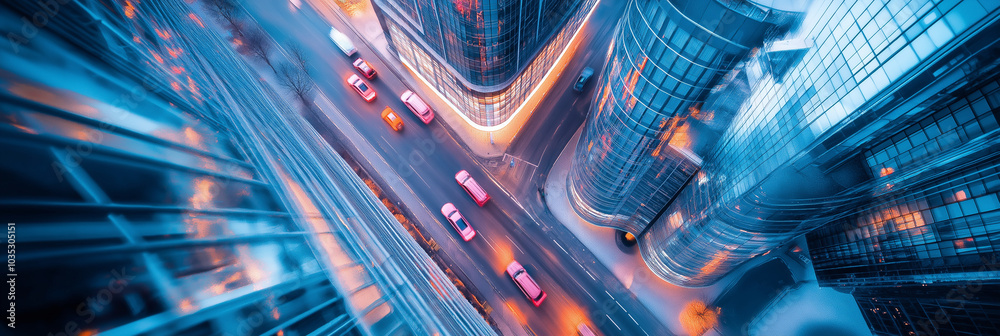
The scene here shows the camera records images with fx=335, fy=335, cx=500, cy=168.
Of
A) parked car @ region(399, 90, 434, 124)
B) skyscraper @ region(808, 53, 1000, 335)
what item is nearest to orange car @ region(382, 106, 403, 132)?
parked car @ region(399, 90, 434, 124)

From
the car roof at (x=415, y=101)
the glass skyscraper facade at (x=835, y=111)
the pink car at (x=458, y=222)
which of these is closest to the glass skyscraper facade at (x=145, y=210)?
the glass skyscraper facade at (x=835, y=111)

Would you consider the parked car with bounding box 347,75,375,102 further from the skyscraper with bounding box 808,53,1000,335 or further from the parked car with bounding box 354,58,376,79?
the skyscraper with bounding box 808,53,1000,335

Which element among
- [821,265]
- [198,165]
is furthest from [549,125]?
[198,165]

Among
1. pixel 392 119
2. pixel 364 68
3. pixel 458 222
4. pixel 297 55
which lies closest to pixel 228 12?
pixel 297 55

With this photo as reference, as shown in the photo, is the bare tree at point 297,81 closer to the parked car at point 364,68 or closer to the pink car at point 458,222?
the parked car at point 364,68

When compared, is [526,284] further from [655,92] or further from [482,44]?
[655,92]

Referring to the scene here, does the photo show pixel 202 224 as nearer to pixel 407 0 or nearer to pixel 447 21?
pixel 447 21
